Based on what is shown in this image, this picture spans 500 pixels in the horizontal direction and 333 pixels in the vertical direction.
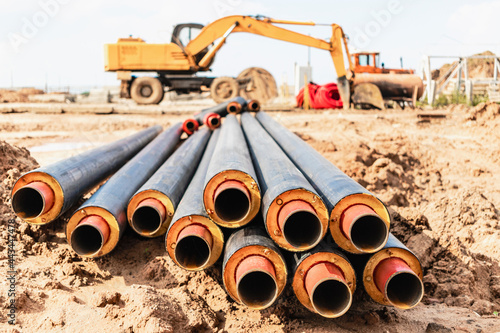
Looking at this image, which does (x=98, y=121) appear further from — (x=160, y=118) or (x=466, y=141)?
(x=466, y=141)

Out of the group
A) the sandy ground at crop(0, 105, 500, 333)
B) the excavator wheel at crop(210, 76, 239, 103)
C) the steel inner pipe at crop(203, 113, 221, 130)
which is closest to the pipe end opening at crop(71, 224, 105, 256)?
the sandy ground at crop(0, 105, 500, 333)

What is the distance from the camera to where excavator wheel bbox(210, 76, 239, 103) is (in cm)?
1574

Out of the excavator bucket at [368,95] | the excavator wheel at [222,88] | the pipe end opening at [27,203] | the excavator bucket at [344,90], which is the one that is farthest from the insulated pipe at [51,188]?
the excavator bucket at [368,95]

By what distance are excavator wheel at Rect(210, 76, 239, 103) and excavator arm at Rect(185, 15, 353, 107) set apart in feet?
2.89


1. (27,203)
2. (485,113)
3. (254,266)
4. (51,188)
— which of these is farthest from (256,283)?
(485,113)

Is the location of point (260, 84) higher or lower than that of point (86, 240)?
higher

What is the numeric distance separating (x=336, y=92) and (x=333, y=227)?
14388 millimetres

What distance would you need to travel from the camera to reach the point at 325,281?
106 inches

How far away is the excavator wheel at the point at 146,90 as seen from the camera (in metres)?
15.6

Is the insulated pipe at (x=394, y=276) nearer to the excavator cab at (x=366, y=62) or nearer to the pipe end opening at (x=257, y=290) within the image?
the pipe end opening at (x=257, y=290)

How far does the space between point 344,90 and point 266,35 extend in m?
3.65

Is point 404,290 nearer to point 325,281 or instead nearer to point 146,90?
point 325,281

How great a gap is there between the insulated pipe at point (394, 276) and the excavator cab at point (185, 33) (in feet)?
45.1

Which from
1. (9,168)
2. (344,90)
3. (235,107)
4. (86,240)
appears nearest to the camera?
(86,240)
